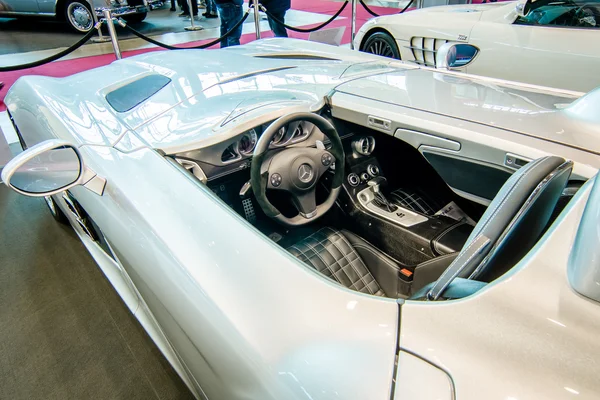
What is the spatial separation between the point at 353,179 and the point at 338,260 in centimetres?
42

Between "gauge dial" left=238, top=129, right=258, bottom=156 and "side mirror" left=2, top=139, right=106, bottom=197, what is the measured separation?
0.57 m

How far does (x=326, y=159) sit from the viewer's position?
5.24ft

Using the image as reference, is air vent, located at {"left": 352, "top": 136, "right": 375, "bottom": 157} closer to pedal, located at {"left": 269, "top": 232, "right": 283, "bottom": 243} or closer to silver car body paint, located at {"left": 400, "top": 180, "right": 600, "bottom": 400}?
pedal, located at {"left": 269, "top": 232, "right": 283, "bottom": 243}

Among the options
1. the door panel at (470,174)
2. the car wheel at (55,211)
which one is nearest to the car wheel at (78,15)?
the car wheel at (55,211)

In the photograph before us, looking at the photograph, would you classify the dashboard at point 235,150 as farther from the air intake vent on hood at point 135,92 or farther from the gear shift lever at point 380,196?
the air intake vent on hood at point 135,92

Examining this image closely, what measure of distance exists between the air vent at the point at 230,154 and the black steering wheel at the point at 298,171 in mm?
239

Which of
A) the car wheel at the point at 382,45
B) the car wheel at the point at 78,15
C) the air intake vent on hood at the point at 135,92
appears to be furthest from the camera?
the car wheel at the point at 78,15

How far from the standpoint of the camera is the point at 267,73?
202 cm

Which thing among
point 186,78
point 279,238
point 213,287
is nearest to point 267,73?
point 186,78

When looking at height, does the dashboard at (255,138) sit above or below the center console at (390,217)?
above

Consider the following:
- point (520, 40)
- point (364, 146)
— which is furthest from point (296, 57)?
point (520, 40)

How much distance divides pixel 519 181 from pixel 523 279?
1.00 feet

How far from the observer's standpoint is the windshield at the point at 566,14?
2.96 metres

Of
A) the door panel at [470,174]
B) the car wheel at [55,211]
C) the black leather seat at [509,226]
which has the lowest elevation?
the car wheel at [55,211]
